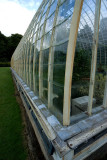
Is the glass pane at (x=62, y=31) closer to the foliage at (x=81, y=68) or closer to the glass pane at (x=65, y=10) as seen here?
the glass pane at (x=65, y=10)

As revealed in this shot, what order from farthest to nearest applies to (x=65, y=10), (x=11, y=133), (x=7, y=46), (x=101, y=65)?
(x=7, y=46)
(x=11, y=133)
(x=101, y=65)
(x=65, y=10)

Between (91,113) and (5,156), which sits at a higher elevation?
(91,113)

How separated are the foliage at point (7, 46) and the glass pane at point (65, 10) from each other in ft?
173

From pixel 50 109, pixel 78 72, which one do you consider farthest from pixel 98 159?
pixel 78 72

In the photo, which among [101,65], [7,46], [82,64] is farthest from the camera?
[7,46]

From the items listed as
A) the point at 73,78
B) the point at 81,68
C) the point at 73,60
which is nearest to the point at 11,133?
the point at 73,78

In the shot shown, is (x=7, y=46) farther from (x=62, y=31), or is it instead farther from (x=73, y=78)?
(x=73, y=78)

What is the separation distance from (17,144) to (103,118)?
476 centimetres

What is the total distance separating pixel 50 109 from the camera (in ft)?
10.3

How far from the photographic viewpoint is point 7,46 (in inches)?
2003

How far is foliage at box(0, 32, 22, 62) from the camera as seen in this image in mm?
47562

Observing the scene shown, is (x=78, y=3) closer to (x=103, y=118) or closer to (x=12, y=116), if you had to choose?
(x=103, y=118)

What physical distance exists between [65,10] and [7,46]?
58.9 meters

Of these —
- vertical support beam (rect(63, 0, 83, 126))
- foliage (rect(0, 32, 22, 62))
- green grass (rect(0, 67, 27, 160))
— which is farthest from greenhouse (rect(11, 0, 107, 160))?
foliage (rect(0, 32, 22, 62))
